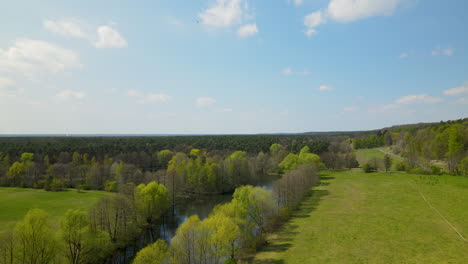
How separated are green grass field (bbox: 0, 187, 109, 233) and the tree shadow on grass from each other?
3439 cm

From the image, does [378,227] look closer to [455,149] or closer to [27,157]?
[455,149]

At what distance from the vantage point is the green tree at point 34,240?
960 inches

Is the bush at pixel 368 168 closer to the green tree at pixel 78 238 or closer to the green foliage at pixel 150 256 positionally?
the green foliage at pixel 150 256

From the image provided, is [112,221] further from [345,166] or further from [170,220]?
[345,166]

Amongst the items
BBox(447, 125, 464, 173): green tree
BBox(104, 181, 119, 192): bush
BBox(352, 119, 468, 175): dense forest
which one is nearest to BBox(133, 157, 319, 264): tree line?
BBox(104, 181, 119, 192): bush

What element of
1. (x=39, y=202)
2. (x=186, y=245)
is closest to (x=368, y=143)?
(x=186, y=245)

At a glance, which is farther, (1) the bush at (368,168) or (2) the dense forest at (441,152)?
(1) the bush at (368,168)

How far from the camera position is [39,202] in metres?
53.3

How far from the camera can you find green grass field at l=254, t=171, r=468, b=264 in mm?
30938

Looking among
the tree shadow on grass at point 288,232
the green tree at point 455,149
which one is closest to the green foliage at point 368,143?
the green tree at point 455,149

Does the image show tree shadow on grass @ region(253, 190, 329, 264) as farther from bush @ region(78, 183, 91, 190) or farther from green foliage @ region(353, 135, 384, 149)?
green foliage @ region(353, 135, 384, 149)

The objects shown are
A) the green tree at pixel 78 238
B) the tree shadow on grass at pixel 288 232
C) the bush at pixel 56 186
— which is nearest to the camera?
the green tree at pixel 78 238

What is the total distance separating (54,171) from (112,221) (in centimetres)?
5783

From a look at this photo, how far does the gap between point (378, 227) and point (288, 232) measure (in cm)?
1443
